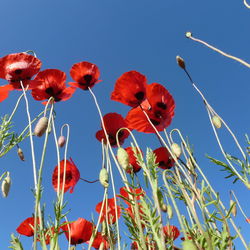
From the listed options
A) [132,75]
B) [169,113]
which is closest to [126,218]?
[169,113]

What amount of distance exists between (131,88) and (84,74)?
516 millimetres

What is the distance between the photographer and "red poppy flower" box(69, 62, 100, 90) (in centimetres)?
221

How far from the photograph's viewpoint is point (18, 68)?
1.90 meters

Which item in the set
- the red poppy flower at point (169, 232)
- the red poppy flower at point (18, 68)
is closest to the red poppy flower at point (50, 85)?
the red poppy flower at point (18, 68)

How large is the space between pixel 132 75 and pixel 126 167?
960 mm

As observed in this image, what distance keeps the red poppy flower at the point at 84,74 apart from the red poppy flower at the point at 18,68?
346 mm

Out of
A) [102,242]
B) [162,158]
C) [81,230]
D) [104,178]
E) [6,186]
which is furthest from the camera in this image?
[81,230]

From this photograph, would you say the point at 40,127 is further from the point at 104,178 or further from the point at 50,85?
the point at 50,85

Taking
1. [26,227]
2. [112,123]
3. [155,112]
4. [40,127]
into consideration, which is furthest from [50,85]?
[26,227]

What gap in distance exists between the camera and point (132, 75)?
192 centimetres

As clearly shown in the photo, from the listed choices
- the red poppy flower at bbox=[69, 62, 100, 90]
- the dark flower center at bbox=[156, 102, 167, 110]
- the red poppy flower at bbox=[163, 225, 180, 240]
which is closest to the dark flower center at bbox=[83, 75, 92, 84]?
the red poppy flower at bbox=[69, 62, 100, 90]

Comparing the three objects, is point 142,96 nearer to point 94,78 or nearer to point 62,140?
point 94,78

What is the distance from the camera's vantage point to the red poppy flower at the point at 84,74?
86.8 inches

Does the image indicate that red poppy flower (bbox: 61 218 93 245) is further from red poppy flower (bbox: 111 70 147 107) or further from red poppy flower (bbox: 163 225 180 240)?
red poppy flower (bbox: 111 70 147 107)
